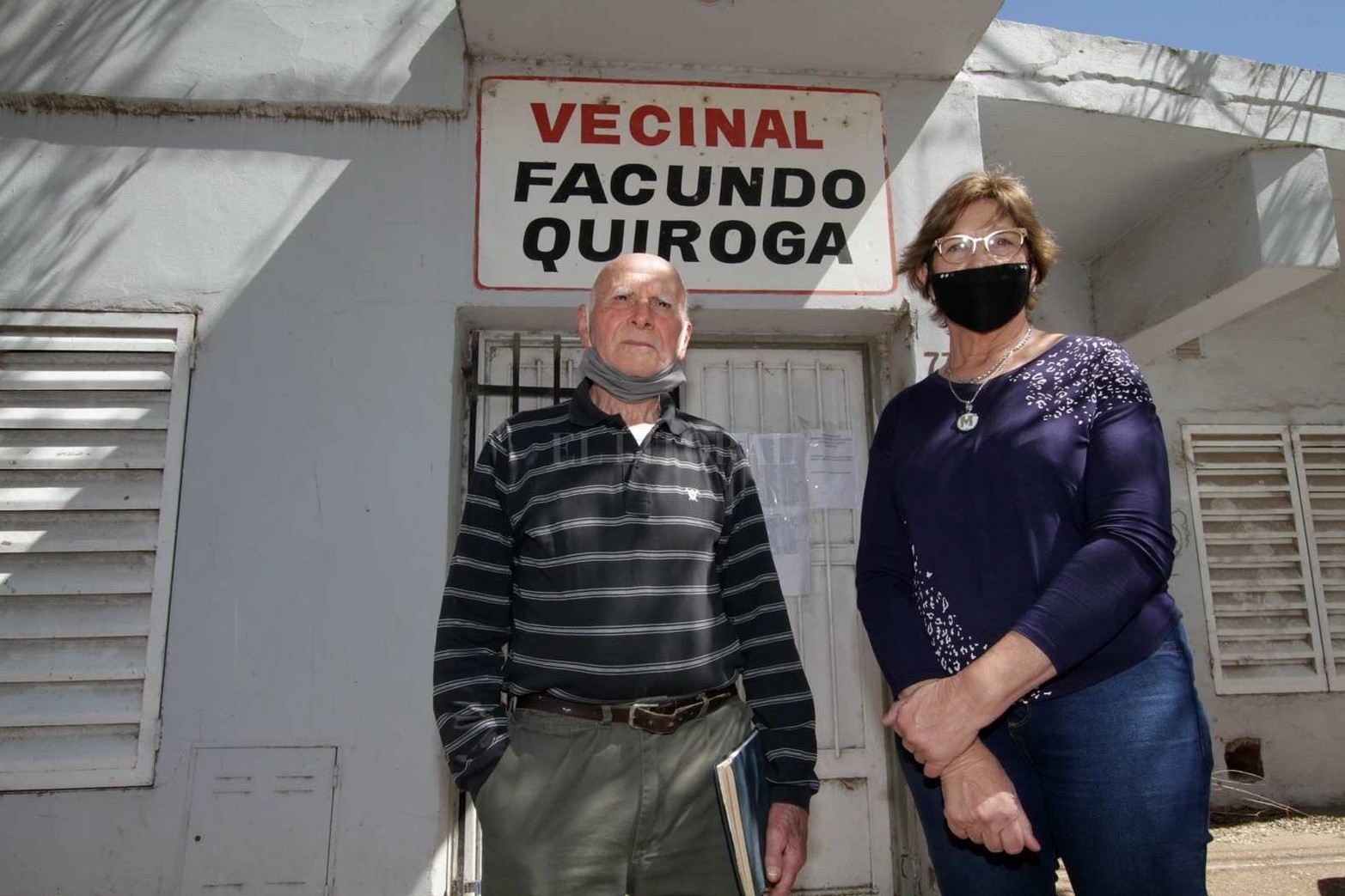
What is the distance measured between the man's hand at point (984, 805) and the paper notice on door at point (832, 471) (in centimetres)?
208

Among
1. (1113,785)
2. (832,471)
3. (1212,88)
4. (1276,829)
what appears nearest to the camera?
(1113,785)

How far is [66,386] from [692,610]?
270cm

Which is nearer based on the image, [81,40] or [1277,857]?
[81,40]

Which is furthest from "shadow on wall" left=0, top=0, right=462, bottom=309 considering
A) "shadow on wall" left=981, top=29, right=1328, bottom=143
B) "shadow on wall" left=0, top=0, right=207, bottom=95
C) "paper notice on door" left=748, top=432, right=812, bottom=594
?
"shadow on wall" left=981, top=29, right=1328, bottom=143

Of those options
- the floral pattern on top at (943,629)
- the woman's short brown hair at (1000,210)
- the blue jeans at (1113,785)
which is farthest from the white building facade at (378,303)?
the blue jeans at (1113,785)

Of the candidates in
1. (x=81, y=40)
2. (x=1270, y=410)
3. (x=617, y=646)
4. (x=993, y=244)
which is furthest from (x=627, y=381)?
(x=1270, y=410)

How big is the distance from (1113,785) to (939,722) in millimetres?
295

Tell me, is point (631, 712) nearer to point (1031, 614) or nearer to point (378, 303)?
point (1031, 614)

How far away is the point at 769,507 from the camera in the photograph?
3494mm

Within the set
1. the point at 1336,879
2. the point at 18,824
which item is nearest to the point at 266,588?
the point at 18,824

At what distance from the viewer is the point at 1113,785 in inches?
54.8

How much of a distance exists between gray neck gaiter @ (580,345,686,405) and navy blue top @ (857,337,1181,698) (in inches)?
22.2

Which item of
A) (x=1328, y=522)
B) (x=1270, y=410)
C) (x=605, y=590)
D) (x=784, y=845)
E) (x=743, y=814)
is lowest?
(x=784, y=845)

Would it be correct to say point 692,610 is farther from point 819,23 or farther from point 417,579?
point 819,23
